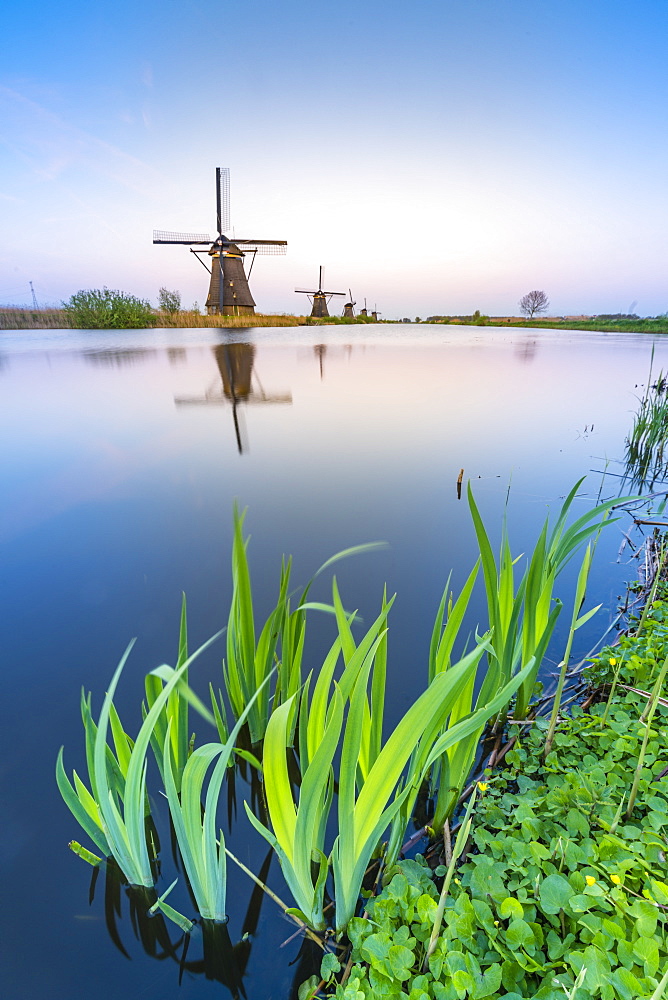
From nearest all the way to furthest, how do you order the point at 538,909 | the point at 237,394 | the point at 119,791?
1. the point at 538,909
2. the point at 119,791
3. the point at 237,394

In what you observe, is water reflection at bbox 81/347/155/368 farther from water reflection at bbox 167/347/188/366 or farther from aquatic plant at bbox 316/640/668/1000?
aquatic plant at bbox 316/640/668/1000

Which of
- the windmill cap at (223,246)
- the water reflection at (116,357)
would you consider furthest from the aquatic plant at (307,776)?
the windmill cap at (223,246)

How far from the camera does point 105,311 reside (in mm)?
27250

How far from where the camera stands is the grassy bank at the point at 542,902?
823mm

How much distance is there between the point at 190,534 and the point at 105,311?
98.4 feet

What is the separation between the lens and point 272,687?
1885mm

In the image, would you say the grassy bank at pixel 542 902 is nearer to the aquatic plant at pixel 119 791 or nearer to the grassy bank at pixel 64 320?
the aquatic plant at pixel 119 791

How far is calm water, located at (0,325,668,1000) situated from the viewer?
1225 millimetres

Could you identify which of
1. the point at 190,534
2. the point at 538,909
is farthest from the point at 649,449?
the point at 538,909

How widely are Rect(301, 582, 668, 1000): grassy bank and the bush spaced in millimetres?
32725

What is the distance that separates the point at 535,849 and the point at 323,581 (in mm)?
1990

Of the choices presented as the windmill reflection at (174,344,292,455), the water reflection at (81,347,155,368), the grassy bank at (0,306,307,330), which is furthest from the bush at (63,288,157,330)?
the windmill reflection at (174,344,292,455)

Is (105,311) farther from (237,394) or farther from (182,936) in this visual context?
(182,936)

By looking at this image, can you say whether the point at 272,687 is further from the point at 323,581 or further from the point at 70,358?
the point at 70,358
